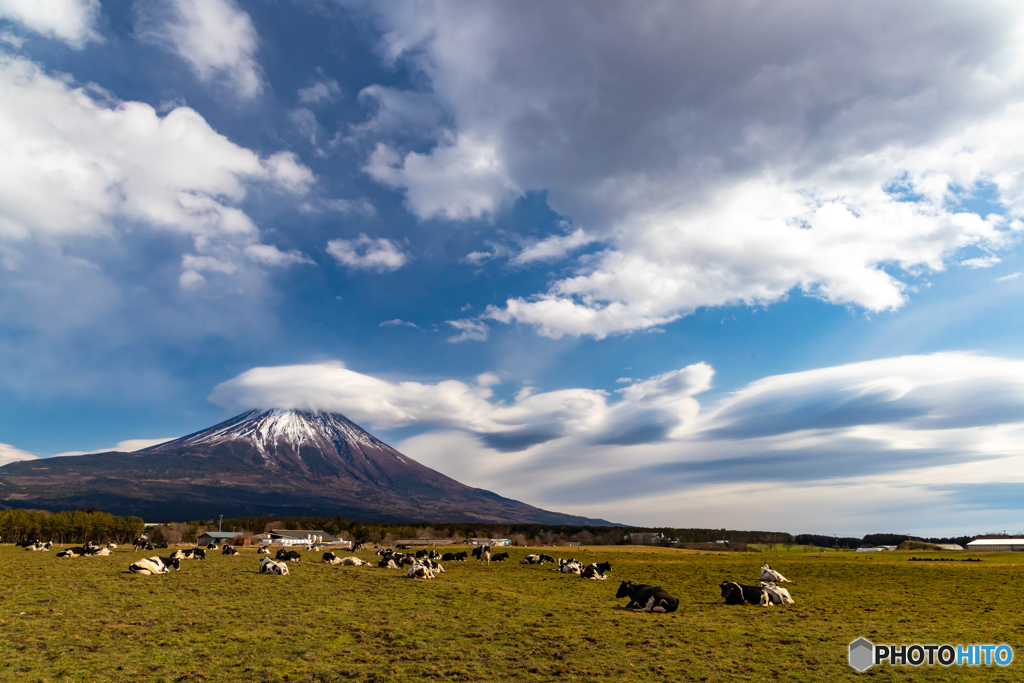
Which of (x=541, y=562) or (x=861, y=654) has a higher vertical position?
(x=861, y=654)

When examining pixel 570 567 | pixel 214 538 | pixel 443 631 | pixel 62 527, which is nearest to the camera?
pixel 443 631

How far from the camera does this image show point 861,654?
12.7 meters

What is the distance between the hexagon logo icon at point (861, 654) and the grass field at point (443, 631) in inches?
9.9

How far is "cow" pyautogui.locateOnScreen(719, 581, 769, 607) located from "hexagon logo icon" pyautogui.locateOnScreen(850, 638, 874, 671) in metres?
9.08

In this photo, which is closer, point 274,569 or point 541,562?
point 274,569

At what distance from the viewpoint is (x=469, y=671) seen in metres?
10.6

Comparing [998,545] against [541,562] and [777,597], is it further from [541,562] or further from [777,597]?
[777,597]

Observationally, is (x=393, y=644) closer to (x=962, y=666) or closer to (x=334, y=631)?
(x=334, y=631)

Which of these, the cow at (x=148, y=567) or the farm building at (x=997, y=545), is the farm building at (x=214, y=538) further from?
the farm building at (x=997, y=545)

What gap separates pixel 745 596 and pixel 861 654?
10196mm

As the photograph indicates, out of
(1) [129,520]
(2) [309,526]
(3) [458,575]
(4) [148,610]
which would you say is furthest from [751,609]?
(2) [309,526]

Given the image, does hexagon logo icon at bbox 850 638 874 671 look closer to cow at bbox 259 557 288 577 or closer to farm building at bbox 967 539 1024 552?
cow at bbox 259 557 288 577

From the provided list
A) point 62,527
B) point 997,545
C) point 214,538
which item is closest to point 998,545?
point 997,545

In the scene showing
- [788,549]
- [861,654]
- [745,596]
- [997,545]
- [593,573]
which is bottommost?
[997,545]
